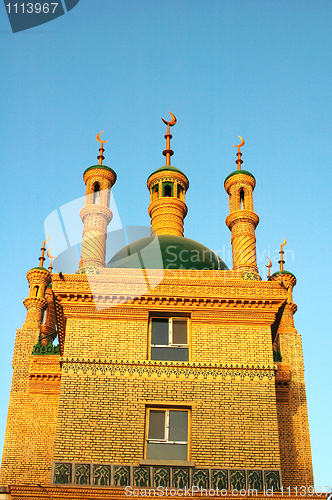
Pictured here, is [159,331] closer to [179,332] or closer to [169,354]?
[179,332]

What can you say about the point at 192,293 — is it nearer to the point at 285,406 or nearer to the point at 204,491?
the point at 204,491

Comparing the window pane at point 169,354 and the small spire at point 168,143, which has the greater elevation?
the small spire at point 168,143

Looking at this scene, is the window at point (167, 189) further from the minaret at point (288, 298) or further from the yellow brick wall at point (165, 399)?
the yellow brick wall at point (165, 399)

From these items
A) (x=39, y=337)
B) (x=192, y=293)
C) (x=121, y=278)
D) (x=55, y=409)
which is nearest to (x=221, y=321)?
(x=192, y=293)

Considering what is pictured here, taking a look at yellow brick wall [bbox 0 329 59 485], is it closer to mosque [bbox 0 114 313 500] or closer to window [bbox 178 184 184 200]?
mosque [bbox 0 114 313 500]

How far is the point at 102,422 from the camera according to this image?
616 inches

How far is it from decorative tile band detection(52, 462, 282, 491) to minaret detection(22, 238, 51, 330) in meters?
12.3

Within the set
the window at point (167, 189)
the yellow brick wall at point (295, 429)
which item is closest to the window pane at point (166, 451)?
the yellow brick wall at point (295, 429)

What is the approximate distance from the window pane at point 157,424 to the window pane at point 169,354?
5.00 ft

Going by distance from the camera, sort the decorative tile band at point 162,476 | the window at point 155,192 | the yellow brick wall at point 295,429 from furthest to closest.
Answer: the window at point 155,192, the yellow brick wall at point 295,429, the decorative tile band at point 162,476

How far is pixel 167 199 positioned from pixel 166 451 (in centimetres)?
1306

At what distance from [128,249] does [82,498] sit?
11011 millimetres

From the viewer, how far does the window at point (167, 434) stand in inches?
609

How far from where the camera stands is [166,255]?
2148 cm
